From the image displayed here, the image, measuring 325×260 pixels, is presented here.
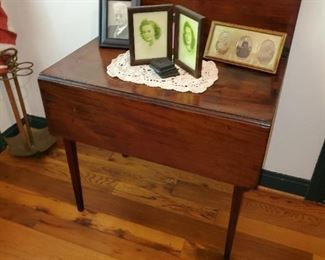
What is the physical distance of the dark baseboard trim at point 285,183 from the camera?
1.56 meters

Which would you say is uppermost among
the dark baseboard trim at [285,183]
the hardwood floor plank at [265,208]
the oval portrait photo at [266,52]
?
the oval portrait photo at [266,52]

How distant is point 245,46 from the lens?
1.11 meters

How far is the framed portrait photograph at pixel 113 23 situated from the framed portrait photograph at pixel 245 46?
0.32 meters

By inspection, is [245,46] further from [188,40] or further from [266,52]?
[188,40]

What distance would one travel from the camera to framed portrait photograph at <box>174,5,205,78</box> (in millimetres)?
966

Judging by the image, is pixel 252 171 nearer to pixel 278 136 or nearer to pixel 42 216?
pixel 278 136

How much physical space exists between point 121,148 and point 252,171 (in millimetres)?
424

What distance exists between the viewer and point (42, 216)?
58.8 inches

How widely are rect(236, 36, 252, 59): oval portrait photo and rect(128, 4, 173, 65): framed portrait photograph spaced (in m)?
0.23

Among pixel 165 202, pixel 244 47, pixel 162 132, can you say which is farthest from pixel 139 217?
pixel 244 47

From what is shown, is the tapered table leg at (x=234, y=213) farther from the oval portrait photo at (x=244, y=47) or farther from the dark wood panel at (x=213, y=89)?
the oval portrait photo at (x=244, y=47)

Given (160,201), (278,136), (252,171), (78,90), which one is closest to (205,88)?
(252,171)

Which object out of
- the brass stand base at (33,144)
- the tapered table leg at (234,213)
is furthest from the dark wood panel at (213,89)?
the brass stand base at (33,144)

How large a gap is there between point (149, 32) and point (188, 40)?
138 millimetres
